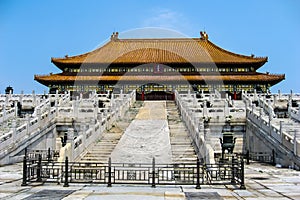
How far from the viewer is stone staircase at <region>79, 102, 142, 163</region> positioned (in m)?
16.0

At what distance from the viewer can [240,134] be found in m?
23.5

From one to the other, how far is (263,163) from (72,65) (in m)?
35.1

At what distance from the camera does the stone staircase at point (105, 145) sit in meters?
16.0

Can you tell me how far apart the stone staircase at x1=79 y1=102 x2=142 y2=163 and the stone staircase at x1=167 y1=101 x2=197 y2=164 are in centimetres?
261

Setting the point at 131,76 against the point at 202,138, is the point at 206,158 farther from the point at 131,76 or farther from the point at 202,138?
the point at 131,76

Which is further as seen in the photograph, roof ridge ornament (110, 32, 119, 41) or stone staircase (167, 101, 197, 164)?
roof ridge ornament (110, 32, 119, 41)

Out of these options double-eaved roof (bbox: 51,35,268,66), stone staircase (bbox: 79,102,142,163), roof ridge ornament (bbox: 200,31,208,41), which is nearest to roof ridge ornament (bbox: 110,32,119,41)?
double-eaved roof (bbox: 51,35,268,66)

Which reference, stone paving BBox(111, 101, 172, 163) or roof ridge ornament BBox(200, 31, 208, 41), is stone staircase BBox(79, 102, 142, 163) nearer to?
stone paving BBox(111, 101, 172, 163)

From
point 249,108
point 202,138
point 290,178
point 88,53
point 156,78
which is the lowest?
point 290,178

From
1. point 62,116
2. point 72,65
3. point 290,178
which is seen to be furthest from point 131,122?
point 72,65

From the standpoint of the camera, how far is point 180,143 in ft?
58.0

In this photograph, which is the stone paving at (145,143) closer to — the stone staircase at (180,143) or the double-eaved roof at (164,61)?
the stone staircase at (180,143)

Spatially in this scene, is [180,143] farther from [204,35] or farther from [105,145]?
[204,35]

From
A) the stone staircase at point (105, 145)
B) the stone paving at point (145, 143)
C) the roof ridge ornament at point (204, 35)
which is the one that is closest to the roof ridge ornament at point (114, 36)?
the roof ridge ornament at point (204, 35)
